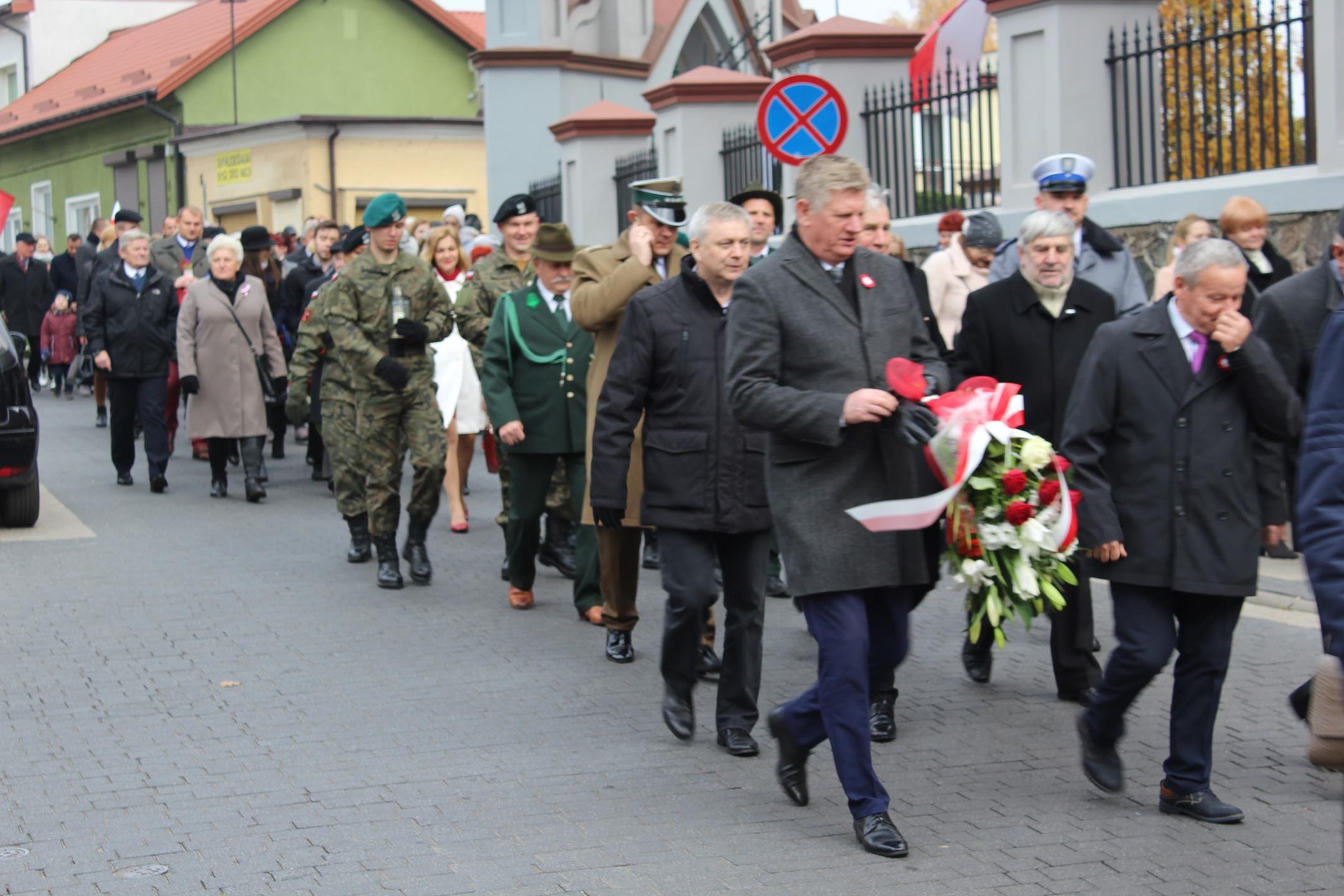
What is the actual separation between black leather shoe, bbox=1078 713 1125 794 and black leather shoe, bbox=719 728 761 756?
121cm

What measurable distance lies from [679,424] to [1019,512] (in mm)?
1726

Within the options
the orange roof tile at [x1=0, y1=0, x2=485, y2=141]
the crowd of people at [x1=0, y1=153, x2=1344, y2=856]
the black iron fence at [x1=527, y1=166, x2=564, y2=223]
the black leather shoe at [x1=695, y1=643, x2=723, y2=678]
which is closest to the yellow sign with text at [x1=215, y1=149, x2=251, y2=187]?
the orange roof tile at [x1=0, y1=0, x2=485, y2=141]

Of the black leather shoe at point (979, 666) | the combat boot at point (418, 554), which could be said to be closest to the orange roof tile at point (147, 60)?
the combat boot at point (418, 554)

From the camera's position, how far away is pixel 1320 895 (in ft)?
15.5

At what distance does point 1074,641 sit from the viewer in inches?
A: 275

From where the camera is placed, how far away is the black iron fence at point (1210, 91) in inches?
451

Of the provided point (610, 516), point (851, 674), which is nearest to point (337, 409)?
point (610, 516)

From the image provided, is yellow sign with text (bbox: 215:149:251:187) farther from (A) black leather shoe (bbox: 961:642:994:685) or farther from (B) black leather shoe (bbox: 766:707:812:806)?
(B) black leather shoe (bbox: 766:707:812:806)

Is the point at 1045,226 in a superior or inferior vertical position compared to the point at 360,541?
superior

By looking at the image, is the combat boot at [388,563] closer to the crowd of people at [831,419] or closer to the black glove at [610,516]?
the crowd of people at [831,419]

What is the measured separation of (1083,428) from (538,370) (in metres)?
3.86

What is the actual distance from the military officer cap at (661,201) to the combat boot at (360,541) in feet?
12.3

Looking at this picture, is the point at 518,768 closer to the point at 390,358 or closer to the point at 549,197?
the point at 390,358

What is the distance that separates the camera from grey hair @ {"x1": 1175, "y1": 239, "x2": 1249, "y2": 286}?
5359mm
